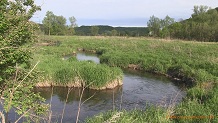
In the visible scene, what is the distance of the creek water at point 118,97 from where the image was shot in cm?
1516

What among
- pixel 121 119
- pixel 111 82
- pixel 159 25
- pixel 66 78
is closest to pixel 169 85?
pixel 111 82

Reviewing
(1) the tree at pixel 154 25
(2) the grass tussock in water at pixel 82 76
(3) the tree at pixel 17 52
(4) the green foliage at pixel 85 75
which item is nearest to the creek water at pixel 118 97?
(2) the grass tussock in water at pixel 82 76

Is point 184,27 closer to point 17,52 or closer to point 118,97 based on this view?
Answer: point 118,97

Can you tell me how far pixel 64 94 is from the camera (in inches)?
730

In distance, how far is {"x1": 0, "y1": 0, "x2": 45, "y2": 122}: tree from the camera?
336 inches

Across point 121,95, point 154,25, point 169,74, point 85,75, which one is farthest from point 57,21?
point 121,95

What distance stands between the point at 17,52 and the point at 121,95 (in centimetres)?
1059

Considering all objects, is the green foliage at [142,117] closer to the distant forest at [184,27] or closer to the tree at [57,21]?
the distant forest at [184,27]

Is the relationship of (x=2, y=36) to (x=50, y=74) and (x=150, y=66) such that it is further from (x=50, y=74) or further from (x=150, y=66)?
(x=150, y=66)

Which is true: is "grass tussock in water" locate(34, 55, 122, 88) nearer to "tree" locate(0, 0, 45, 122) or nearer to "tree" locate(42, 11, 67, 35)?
"tree" locate(0, 0, 45, 122)

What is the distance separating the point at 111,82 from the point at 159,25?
84.7 metres

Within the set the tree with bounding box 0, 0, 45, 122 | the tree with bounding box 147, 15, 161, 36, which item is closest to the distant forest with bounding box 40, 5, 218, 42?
the tree with bounding box 147, 15, 161, 36

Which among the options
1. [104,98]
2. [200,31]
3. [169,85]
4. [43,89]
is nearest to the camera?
[104,98]

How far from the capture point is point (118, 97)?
1820cm
